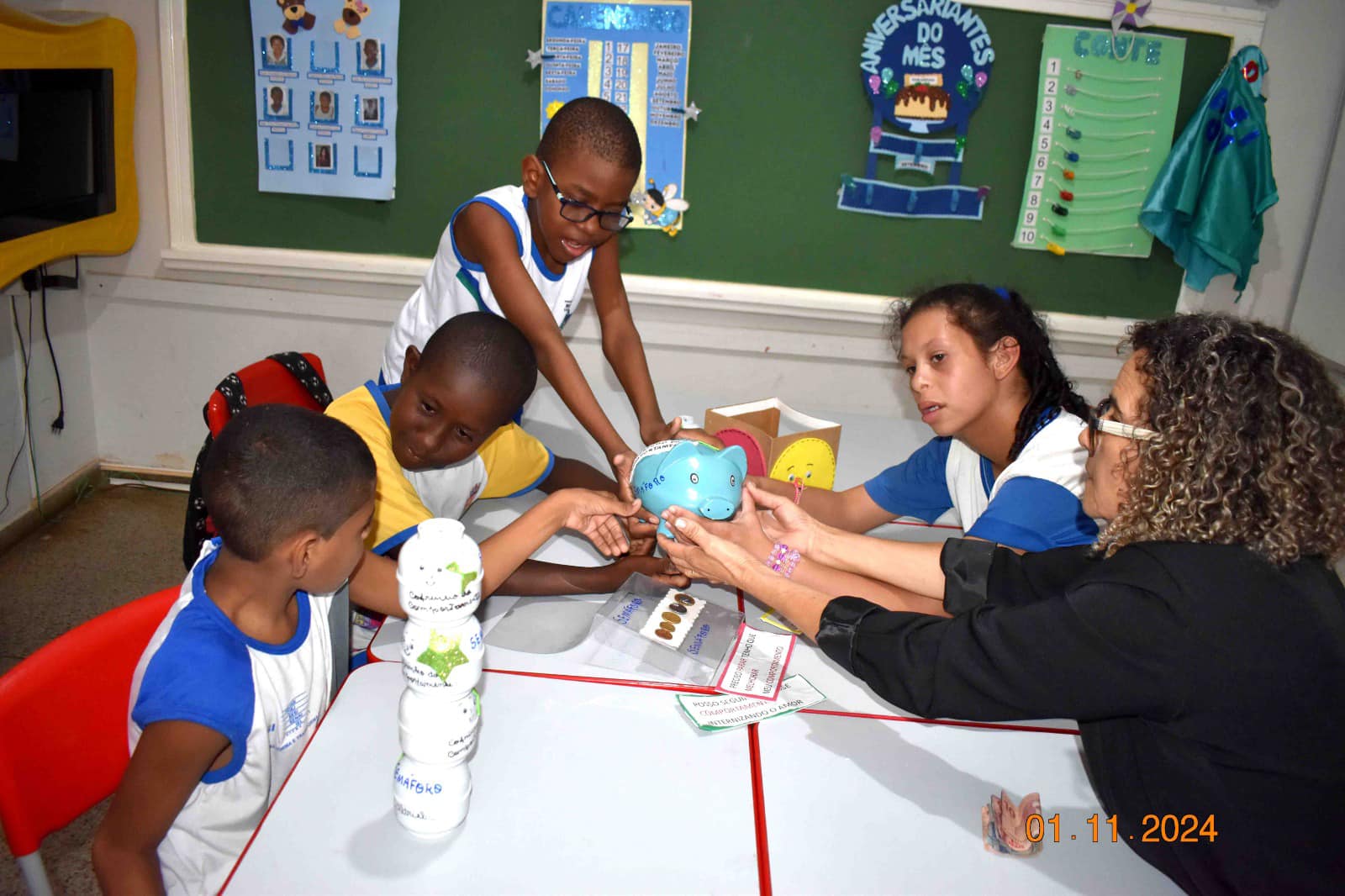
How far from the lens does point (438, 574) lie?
39.2 inches

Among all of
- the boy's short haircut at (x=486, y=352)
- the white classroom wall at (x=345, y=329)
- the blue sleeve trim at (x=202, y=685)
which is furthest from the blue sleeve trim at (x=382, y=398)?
the white classroom wall at (x=345, y=329)

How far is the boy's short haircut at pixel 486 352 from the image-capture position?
5.43 ft

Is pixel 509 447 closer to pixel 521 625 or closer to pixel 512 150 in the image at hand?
pixel 521 625

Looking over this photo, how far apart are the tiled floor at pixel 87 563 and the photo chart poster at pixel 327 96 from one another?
1.31 m

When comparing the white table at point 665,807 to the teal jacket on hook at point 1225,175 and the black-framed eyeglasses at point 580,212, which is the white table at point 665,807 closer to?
the black-framed eyeglasses at point 580,212

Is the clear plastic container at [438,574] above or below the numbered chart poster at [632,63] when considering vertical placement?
below

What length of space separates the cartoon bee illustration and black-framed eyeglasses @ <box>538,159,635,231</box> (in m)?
1.39

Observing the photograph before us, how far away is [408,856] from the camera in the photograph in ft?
3.55

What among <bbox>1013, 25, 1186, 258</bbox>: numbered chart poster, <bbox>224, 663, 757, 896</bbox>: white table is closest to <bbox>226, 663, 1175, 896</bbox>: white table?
<bbox>224, 663, 757, 896</bbox>: white table

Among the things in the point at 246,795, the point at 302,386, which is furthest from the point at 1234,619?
the point at 302,386

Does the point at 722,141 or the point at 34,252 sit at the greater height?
the point at 722,141

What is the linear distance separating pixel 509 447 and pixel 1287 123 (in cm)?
303

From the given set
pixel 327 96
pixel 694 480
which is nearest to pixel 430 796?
pixel 694 480

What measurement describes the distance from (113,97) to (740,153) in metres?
2.10
